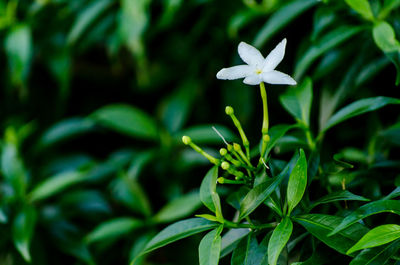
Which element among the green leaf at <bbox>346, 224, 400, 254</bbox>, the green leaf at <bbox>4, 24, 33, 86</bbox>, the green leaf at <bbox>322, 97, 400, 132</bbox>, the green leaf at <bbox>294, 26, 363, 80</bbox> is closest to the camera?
the green leaf at <bbox>346, 224, 400, 254</bbox>

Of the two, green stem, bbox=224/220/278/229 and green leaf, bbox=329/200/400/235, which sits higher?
green stem, bbox=224/220/278/229

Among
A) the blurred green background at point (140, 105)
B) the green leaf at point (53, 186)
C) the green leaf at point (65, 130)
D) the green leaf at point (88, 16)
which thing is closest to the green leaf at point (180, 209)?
the blurred green background at point (140, 105)

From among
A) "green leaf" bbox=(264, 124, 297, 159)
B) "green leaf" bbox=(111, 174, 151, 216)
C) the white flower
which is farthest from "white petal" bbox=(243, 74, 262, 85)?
"green leaf" bbox=(111, 174, 151, 216)

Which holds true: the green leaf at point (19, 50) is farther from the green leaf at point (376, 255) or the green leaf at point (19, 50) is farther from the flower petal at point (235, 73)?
the green leaf at point (376, 255)

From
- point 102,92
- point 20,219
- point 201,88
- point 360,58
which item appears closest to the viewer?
point 360,58

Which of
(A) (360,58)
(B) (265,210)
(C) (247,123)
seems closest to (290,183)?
(B) (265,210)

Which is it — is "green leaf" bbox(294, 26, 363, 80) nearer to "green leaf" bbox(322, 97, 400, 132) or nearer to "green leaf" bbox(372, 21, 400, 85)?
"green leaf" bbox(372, 21, 400, 85)

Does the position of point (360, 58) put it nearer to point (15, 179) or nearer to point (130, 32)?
point (130, 32)
